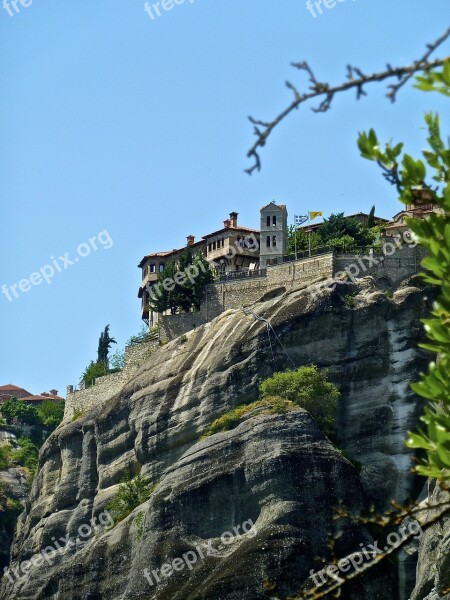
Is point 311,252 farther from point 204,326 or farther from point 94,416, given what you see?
point 94,416

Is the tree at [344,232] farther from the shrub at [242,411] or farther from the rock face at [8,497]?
the rock face at [8,497]

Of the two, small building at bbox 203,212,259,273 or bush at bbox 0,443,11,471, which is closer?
small building at bbox 203,212,259,273

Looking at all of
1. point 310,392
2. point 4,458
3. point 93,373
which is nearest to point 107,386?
point 93,373

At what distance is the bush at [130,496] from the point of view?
64125 mm

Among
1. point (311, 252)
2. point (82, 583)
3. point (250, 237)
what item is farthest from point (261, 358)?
point (250, 237)

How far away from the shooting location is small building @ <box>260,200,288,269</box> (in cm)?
7669

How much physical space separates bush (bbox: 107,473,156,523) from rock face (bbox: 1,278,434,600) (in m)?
0.76

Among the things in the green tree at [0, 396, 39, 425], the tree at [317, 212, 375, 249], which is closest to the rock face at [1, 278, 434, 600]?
the tree at [317, 212, 375, 249]

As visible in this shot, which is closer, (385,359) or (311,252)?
(385,359)

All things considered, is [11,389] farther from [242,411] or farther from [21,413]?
[242,411]

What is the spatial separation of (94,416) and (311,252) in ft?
51.1

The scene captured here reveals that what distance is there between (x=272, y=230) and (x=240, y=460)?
2222 centimetres

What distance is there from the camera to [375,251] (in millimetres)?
67375

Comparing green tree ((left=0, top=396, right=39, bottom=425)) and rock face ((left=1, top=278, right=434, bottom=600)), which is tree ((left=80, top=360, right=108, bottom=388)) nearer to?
rock face ((left=1, top=278, right=434, bottom=600))
